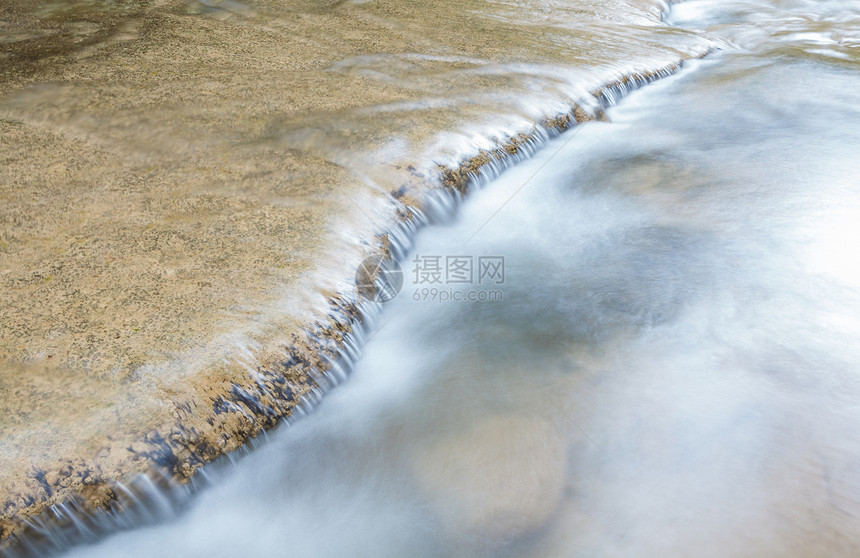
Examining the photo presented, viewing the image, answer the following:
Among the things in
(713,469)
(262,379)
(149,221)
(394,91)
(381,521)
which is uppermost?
(394,91)

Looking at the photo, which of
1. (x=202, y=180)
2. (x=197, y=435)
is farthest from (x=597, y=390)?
(x=202, y=180)

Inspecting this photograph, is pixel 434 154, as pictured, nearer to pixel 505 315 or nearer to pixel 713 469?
pixel 505 315

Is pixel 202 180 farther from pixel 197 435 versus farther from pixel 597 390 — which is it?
pixel 597 390

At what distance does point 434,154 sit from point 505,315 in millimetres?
1261

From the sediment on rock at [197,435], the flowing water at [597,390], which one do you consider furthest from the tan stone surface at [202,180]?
the flowing water at [597,390]

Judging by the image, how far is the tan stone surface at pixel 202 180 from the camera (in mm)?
2371

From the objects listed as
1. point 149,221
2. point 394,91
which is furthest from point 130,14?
point 149,221

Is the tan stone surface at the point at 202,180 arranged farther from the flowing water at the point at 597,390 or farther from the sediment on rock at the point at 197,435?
the flowing water at the point at 597,390

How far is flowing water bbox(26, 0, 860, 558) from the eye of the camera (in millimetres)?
2307

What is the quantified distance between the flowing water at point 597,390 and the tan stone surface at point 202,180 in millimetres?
313

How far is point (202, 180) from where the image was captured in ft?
11.8

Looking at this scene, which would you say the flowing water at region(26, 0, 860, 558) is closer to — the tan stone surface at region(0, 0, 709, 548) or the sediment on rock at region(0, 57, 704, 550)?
the sediment on rock at region(0, 57, 704, 550)

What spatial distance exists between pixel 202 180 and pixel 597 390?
2.40 m

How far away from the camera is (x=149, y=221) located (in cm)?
325
